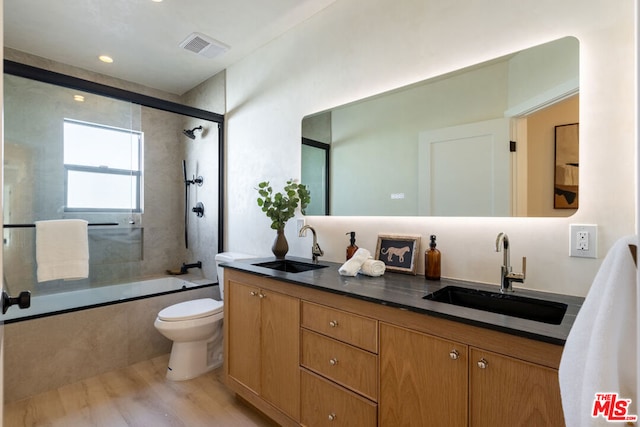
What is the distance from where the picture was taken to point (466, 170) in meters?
1.53

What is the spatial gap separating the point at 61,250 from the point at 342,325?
88.7 inches

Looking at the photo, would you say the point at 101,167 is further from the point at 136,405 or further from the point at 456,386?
the point at 456,386

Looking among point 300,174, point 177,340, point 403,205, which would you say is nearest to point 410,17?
point 403,205

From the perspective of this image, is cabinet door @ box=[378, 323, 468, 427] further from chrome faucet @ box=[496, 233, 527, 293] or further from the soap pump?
the soap pump

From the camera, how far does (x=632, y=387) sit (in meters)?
0.59

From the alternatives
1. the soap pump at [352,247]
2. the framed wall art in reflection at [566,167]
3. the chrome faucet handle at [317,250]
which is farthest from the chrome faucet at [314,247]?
the framed wall art in reflection at [566,167]

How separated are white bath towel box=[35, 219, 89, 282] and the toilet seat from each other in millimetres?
754

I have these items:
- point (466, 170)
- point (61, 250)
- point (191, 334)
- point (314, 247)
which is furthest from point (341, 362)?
point (61, 250)

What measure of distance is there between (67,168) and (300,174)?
2.13 m

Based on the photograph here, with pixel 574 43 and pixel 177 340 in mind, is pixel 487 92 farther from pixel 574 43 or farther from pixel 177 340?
pixel 177 340

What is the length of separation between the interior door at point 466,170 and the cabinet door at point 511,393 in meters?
0.74

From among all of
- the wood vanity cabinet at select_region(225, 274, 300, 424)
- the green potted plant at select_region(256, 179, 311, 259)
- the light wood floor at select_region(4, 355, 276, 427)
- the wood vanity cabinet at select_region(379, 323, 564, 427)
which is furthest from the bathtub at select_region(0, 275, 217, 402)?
the wood vanity cabinet at select_region(379, 323, 564, 427)

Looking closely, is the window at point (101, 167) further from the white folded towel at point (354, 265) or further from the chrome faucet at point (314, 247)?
the white folded towel at point (354, 265)

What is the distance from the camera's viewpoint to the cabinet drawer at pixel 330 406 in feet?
4.09
